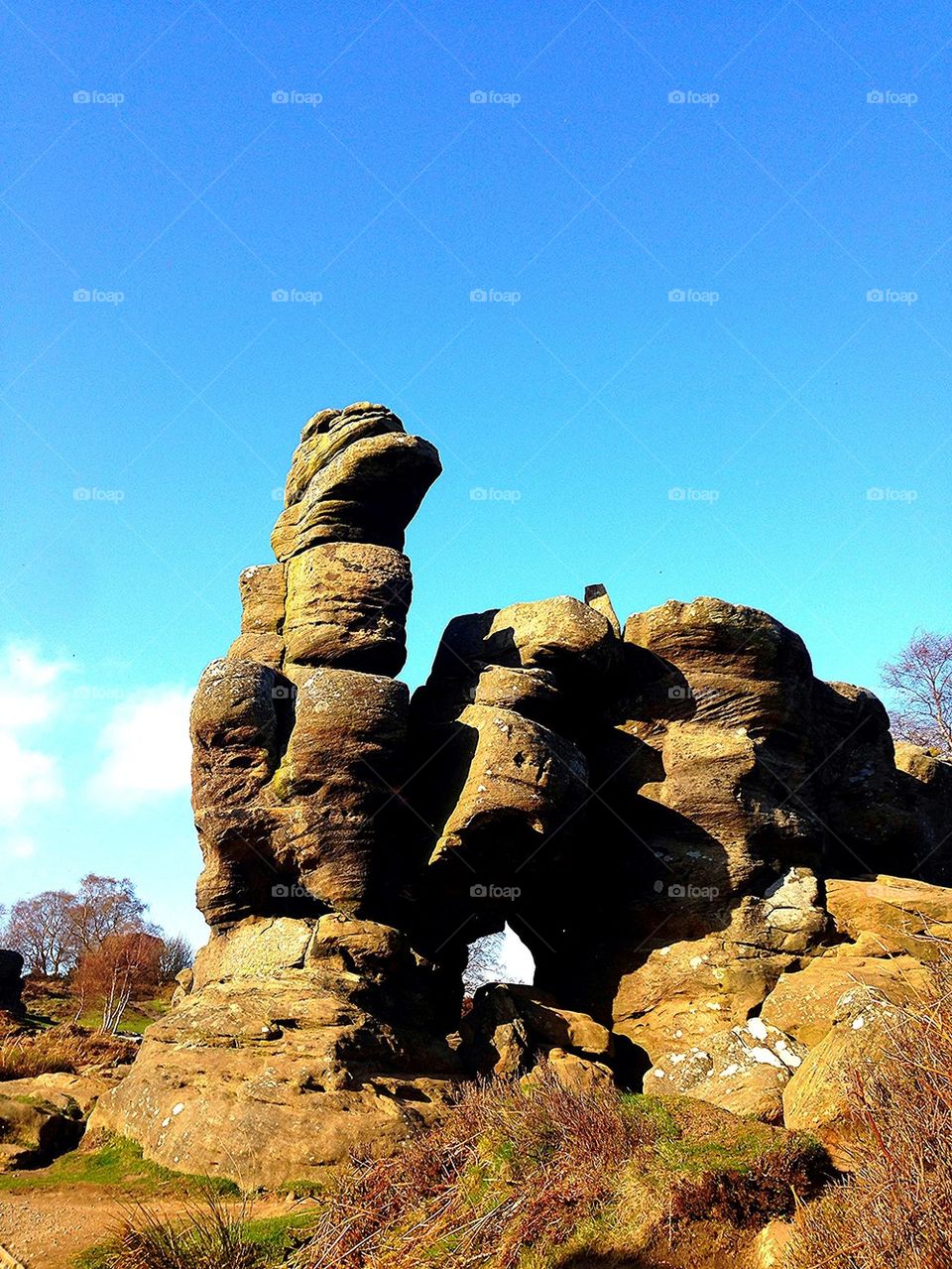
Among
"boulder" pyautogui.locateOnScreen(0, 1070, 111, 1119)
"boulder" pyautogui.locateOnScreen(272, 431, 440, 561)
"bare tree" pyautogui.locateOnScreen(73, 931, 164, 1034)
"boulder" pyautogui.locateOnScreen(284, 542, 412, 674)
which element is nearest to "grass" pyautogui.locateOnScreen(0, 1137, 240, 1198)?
"boulder" pyautogui.locateOnScreen(0, 1070, 111, 1119)

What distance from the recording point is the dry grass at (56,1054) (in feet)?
58.4

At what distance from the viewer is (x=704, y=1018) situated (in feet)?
53.2

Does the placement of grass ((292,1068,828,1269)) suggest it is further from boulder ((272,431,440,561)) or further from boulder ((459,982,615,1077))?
boulder ((272,431,440,561))

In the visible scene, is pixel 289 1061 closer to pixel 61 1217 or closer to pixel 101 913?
pixel 61 1217

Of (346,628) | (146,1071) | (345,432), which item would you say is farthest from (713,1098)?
(345,432)

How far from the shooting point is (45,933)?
66375 mm

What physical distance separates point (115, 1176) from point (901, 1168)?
32.3 ft

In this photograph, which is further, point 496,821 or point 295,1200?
point 496,821

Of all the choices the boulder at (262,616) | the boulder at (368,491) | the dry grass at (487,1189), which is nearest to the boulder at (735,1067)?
the dry grass at (487,1189)

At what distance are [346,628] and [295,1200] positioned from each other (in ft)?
36.2

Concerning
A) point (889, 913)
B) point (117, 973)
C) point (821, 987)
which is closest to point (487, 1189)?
point (821, 987)

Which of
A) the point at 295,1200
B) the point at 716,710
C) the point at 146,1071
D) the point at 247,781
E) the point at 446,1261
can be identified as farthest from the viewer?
the point at 716,710

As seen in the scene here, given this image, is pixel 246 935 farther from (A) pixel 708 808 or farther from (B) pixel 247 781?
(A) pixel 708 808

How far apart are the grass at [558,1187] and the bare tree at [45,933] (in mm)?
61562
